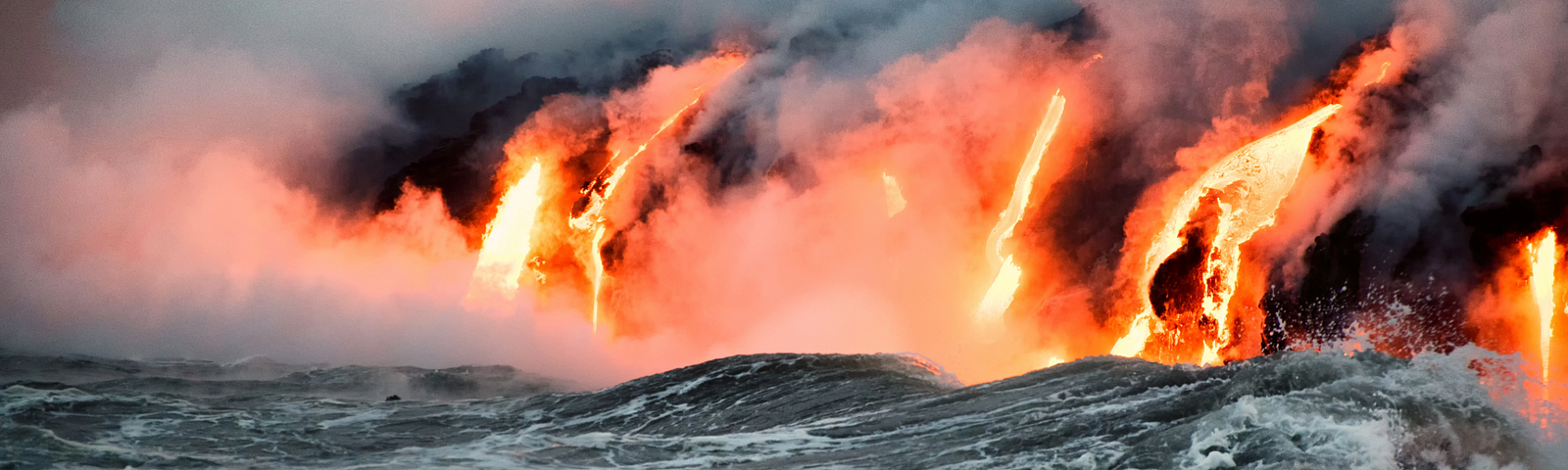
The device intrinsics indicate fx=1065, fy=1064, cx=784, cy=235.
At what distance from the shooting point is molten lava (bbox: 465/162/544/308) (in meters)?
33.7

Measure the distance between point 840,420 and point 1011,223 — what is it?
11.7m

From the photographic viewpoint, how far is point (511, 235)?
3416 centimetres

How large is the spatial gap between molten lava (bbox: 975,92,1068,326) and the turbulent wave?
219 inches

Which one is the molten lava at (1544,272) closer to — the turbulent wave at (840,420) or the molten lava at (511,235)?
the turbulent wave at (840,420)

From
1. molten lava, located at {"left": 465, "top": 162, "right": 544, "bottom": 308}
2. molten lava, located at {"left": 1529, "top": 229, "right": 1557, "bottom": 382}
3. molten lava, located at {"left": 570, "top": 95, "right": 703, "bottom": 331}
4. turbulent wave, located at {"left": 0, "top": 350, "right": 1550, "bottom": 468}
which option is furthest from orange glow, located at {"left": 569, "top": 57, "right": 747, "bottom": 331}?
molten lava, located at {"left": 1529, "top": 229, "right": 1557, "bottom": 382}

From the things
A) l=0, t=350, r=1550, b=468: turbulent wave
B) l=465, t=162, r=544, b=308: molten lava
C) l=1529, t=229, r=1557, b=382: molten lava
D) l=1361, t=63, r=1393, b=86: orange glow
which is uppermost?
l=1361, t=63, r=1393, b=86: orange glow

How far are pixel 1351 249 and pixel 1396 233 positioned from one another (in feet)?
2.76

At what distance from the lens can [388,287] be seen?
32.9 meters

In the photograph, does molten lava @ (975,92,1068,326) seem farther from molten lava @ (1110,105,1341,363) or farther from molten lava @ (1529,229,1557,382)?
molten lava @ (1529,229,1557,382)

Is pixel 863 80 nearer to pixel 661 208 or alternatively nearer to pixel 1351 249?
pixel 661 208

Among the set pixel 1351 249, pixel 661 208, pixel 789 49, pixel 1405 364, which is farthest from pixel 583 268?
pixel 1405 364

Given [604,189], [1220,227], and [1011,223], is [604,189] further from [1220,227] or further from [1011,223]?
[1220,227]

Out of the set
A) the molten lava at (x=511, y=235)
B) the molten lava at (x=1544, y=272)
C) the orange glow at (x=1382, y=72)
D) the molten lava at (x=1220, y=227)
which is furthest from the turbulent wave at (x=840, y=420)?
the molten lava at (x=511, y=235)

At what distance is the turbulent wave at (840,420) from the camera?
12258mm
